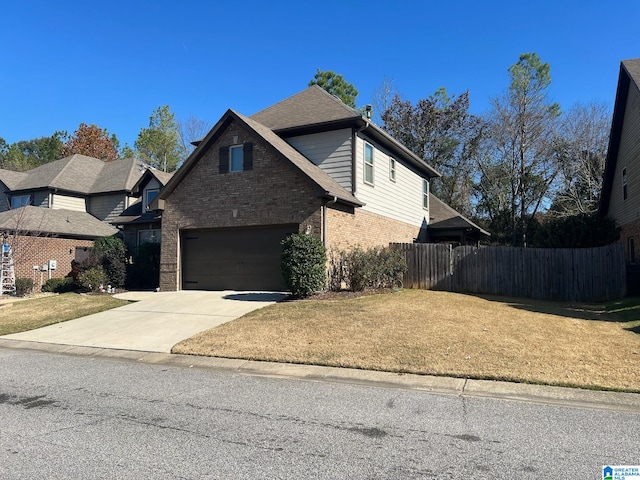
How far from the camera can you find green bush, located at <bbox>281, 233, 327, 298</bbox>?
1351 centimetres

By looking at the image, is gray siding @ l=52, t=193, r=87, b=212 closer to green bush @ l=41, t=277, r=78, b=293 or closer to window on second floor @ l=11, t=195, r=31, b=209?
window on second floor @ l=11, t=195, r=31, b=209

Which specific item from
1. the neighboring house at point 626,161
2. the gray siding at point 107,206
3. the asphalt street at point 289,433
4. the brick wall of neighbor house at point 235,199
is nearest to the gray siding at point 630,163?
the neighboring house at point 626,161

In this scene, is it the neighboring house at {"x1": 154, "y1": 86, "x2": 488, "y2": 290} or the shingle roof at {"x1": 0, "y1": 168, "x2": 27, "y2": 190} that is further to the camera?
the shingle roof at {"x1": 0, "y1": 168, "x2": 27, "y2": 190}

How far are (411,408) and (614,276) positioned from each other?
1373 cm

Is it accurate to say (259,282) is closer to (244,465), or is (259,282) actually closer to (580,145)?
(244,465)

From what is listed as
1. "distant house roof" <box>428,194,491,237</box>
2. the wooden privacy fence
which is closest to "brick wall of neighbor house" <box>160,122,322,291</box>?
the wooden privacy fence

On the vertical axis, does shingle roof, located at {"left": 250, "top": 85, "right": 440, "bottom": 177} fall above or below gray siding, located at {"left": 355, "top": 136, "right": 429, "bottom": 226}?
above

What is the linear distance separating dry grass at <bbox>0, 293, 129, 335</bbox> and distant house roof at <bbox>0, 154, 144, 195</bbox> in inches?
490

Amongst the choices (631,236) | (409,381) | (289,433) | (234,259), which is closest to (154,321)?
(234,259)

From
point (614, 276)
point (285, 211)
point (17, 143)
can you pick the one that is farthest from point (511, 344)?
point (17, 143)

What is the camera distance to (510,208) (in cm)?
3675

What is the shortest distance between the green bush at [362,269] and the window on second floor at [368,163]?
3046mm

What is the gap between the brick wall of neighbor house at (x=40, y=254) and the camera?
20.7 metres

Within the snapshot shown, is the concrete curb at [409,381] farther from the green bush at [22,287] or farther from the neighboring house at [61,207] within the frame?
the neighboring house at [61,207]
